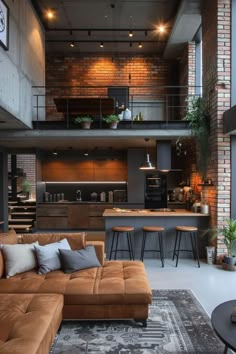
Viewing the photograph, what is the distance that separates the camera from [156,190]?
8828mm

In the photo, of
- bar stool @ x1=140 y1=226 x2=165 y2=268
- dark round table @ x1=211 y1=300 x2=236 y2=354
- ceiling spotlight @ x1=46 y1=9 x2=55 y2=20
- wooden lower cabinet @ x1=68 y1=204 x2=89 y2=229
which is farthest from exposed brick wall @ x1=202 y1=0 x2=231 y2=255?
wooden lower cabinet @ x1=68 y1=204 x2=89 y2=229

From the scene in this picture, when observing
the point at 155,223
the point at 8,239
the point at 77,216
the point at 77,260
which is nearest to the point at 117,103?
the point at 77,216

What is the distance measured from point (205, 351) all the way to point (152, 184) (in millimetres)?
6444

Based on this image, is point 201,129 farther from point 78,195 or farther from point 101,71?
point 78,195

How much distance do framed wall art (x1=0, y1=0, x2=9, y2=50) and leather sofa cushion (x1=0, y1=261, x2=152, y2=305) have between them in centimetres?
350

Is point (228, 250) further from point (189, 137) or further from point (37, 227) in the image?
point (37, 227)

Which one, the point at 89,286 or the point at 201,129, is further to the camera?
the point at 201,129

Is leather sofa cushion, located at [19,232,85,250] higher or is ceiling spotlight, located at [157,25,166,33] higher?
ceiling spotlight, located at [157,25,166,33]

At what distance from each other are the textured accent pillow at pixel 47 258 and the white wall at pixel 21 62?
7.56 ft

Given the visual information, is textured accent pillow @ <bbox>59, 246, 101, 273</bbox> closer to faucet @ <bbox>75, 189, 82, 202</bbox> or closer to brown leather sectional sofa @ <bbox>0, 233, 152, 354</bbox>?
brown leather sectional sofa @ <bbox>0, 233, 152, 354</bbox>

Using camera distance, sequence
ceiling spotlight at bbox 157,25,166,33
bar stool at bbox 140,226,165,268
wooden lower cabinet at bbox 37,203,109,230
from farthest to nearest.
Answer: wooden lower cabinet at bbox 37,203,109,230 < ceiling spotlight at bbox 157,25,166,33 < bar stool at bbox 140,226,165,268

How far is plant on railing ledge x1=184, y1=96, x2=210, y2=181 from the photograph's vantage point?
5.55m

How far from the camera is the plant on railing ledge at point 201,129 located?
5547 millimetres

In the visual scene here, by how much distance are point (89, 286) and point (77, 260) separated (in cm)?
56
